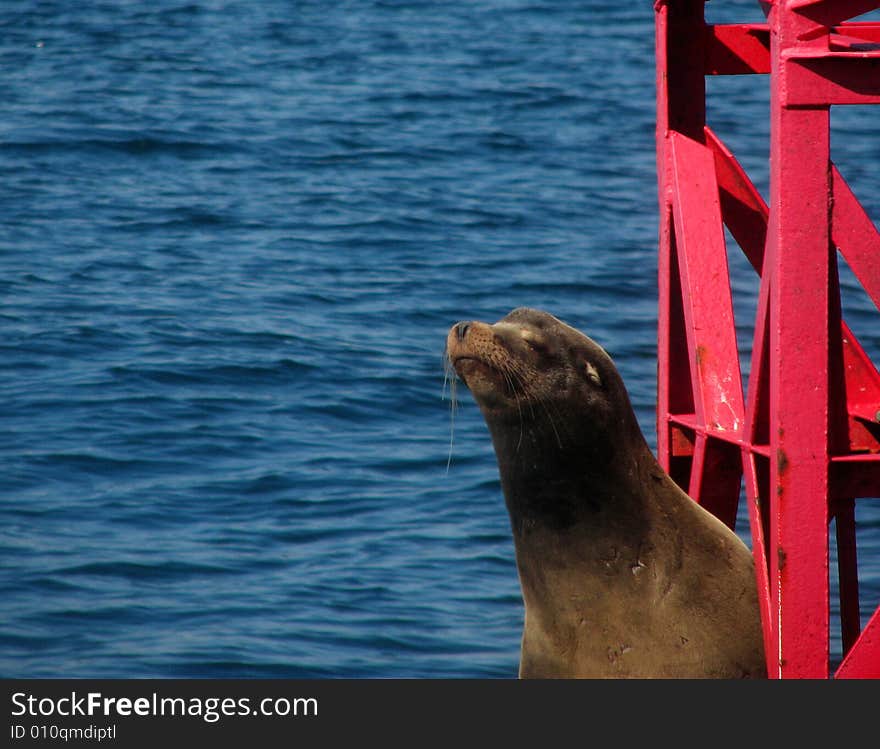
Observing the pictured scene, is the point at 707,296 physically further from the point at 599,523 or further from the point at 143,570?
the point at 143,570

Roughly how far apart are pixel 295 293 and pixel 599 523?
11.0m

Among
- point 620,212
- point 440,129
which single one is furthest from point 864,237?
point 440,129

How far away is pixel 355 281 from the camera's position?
1661 cm

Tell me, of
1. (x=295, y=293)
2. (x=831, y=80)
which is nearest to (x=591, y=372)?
(x=831, y=80)

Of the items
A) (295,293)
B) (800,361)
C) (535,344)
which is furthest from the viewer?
(295,293)

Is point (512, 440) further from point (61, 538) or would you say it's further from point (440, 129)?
point (440, 129)

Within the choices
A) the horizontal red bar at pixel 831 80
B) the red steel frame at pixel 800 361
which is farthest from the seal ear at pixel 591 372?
the horizontal red bar at pixel 831 80

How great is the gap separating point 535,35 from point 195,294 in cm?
1485

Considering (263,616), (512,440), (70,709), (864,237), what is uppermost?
(864,237)

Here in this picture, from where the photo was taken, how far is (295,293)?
1619cm

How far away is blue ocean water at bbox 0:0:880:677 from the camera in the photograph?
922 centimetres

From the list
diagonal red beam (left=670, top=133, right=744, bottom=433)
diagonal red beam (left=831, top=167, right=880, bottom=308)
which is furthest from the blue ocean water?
diagonal red beam (left=831, top=167, right=880, bottom=308)

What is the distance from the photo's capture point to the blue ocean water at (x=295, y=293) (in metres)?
9.22

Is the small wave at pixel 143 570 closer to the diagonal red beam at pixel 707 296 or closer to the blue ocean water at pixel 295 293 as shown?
the blue ocean water at pixel 295 293
